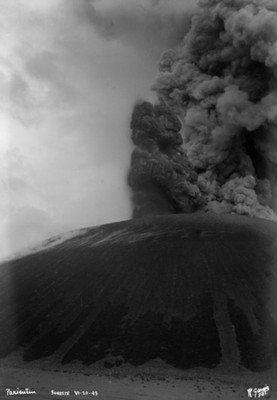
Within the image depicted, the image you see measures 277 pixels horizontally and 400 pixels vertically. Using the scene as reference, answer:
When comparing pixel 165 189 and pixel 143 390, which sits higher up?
pixel 165 189

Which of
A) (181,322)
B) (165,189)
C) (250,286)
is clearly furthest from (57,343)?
(165,189)

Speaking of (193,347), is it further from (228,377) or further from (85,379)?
(85,379)

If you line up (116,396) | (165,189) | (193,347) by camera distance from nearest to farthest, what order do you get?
1. (116,396)
2. (193,347)
3. (165,189)
